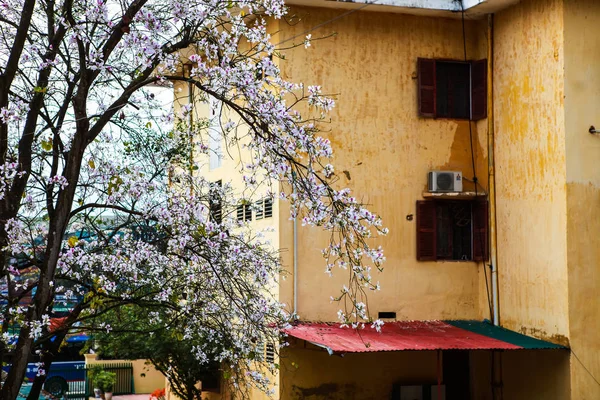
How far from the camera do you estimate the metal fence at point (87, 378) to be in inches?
1025

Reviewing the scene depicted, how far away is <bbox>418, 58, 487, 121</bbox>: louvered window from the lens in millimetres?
16125

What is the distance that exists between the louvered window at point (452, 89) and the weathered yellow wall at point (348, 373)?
435cm

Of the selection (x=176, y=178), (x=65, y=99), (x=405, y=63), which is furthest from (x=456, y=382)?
(x=65, y=99)

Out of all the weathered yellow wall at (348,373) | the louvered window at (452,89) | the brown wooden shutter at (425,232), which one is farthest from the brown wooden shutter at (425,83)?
the weathered yellow wall at (348,373)

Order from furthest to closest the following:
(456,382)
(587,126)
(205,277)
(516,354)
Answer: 1. (456,382)
2. (516,354)
3. (587,126)
4. (205,277)

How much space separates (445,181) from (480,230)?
3.57 feet

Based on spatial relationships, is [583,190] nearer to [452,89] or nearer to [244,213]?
[452,89]

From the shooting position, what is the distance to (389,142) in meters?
16.0

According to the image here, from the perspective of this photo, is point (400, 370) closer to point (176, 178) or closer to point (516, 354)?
point (516, 354)

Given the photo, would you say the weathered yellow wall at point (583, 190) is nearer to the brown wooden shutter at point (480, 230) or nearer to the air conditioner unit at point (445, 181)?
the brown wooden shutter at point (480, 230)

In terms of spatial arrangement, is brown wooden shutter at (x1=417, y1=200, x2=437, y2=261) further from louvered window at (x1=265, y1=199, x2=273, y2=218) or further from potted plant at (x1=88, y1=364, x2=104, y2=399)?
potted plant at (x1=88, y1=364, x2=104, y2=399)

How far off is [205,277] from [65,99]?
256cm

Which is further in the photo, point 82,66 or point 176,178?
point 176,178

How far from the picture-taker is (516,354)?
1539 centimetres
